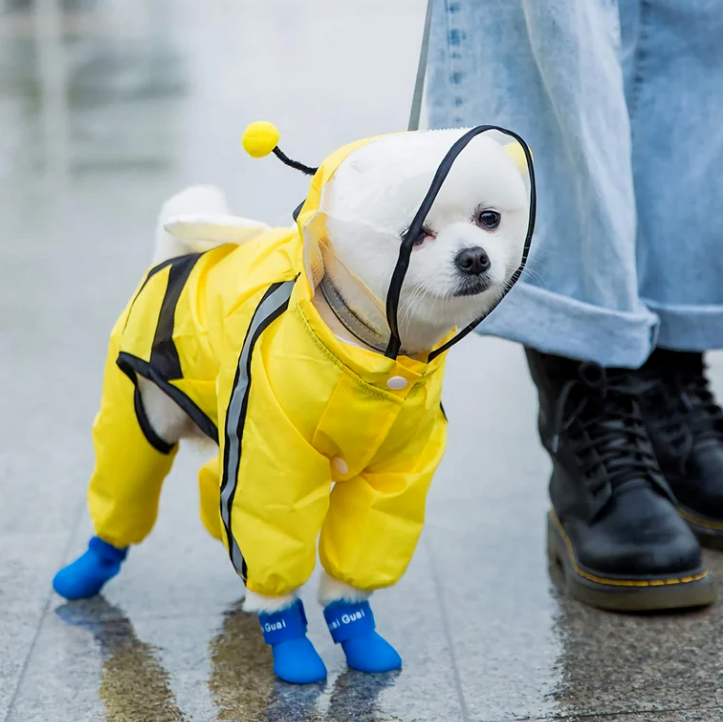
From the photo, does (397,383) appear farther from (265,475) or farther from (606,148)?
(606,148)

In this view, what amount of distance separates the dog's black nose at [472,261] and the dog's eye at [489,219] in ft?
0.15

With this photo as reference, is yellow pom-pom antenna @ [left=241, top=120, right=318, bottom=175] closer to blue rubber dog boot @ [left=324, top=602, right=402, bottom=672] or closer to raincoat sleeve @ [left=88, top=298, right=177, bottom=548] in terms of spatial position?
raincoat sleeve @ [left=88, top=298, right=177, bottom=548]

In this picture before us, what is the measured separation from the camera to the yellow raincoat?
5.41 ft

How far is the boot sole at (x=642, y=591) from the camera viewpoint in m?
2.01

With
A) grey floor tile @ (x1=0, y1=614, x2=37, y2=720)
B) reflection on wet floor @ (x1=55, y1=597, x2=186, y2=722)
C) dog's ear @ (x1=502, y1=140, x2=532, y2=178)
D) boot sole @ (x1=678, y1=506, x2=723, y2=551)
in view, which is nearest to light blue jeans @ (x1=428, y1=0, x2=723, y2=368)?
boot sole @ (x1=678, y1=506, x2=723, y2=551)

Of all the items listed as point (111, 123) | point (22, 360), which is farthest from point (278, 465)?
point (111, 123)

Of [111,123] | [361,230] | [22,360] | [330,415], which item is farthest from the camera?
[111,123]

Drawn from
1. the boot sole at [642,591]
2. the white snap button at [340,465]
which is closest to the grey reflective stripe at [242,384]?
the white snap button at [340,465]

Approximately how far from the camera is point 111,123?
6.19 meters

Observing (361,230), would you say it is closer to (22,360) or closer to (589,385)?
(589,385)

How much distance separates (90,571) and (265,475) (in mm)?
538

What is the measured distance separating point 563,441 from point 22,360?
1.57 metres

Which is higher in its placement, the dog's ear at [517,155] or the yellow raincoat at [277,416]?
the dog's ear at [517,155]

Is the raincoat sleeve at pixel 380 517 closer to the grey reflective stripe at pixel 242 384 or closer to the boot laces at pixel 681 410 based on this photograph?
the grey reflective stripe at pixel 242 384
